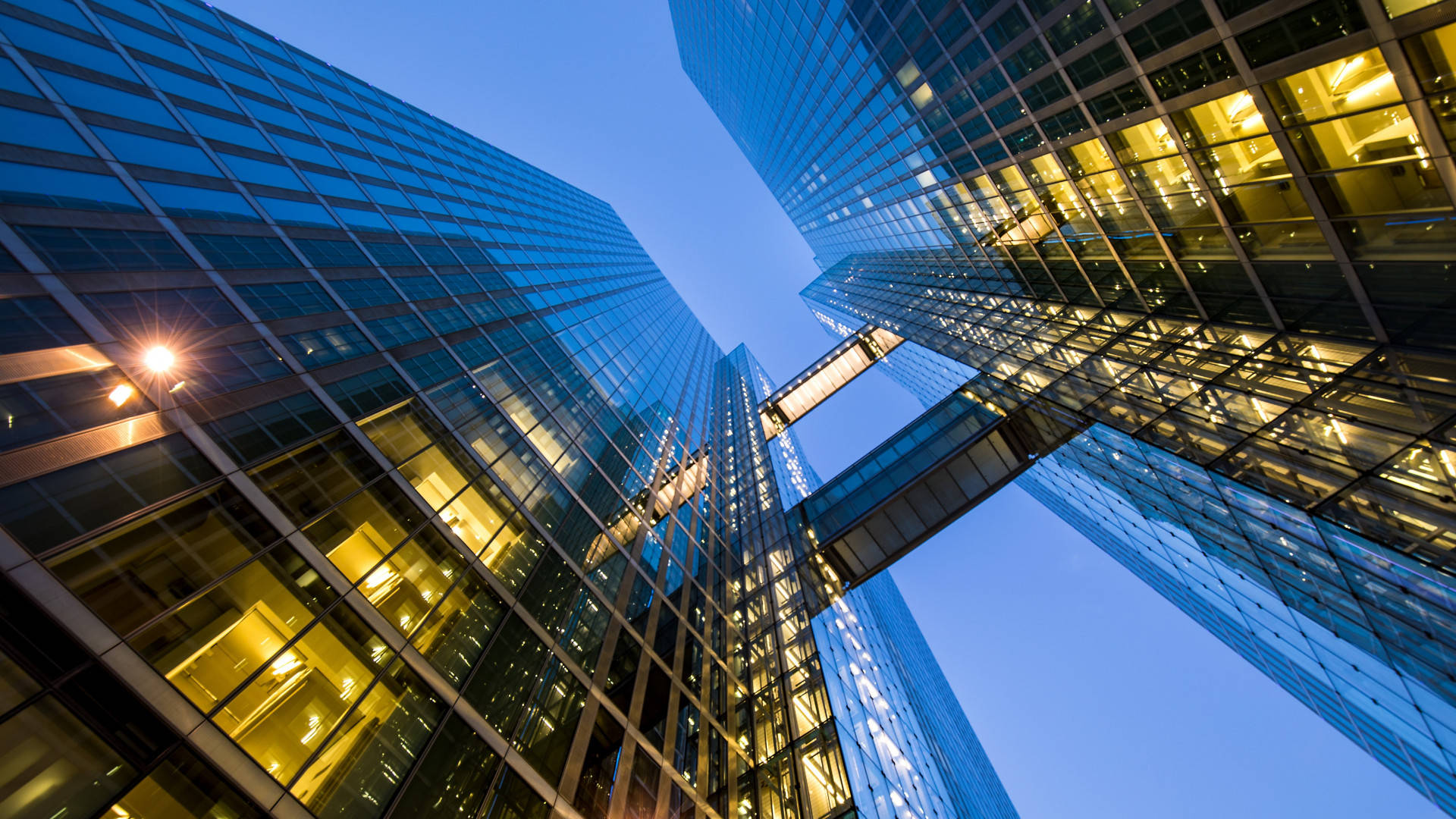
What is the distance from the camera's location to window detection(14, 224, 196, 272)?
34.8ft

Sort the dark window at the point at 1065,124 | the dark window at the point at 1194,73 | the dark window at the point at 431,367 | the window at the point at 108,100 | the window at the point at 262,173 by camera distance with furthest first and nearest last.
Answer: the dark window at the point at 1065,124
the window at the point at 262,173
the dark window at the point at 431,367
the dark window at the point at 1194,73
the window at the point at 108,100

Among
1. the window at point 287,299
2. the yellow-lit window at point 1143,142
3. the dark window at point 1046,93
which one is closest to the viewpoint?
the window at point 287,299

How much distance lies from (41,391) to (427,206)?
2303cm

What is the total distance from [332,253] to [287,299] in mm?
4535

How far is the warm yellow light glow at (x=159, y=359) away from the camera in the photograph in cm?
1063

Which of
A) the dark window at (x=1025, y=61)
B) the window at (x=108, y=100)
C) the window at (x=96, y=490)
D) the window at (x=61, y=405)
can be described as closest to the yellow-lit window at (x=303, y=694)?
the window at (x=96, y=490)

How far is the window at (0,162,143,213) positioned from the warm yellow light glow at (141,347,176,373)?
3522 millimetres

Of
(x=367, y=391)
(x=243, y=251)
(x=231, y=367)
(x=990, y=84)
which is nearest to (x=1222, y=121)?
(x=990, y=84)

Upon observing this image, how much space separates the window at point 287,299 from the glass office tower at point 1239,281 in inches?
978

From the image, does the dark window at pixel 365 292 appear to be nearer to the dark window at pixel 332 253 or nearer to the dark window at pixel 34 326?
the dark window at pixel 332 253

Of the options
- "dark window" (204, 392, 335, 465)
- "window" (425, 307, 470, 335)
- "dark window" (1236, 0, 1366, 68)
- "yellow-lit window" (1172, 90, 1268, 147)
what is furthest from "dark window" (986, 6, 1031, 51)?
"dark window" (204, 392, 335, 465)

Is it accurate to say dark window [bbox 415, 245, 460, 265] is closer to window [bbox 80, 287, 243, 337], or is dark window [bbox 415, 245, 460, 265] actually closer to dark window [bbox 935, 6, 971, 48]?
window [bbox 80, 287, 243, 337]

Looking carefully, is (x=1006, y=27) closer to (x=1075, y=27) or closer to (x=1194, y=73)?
(x=1075, y=27)

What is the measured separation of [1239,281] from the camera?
19.2 m
